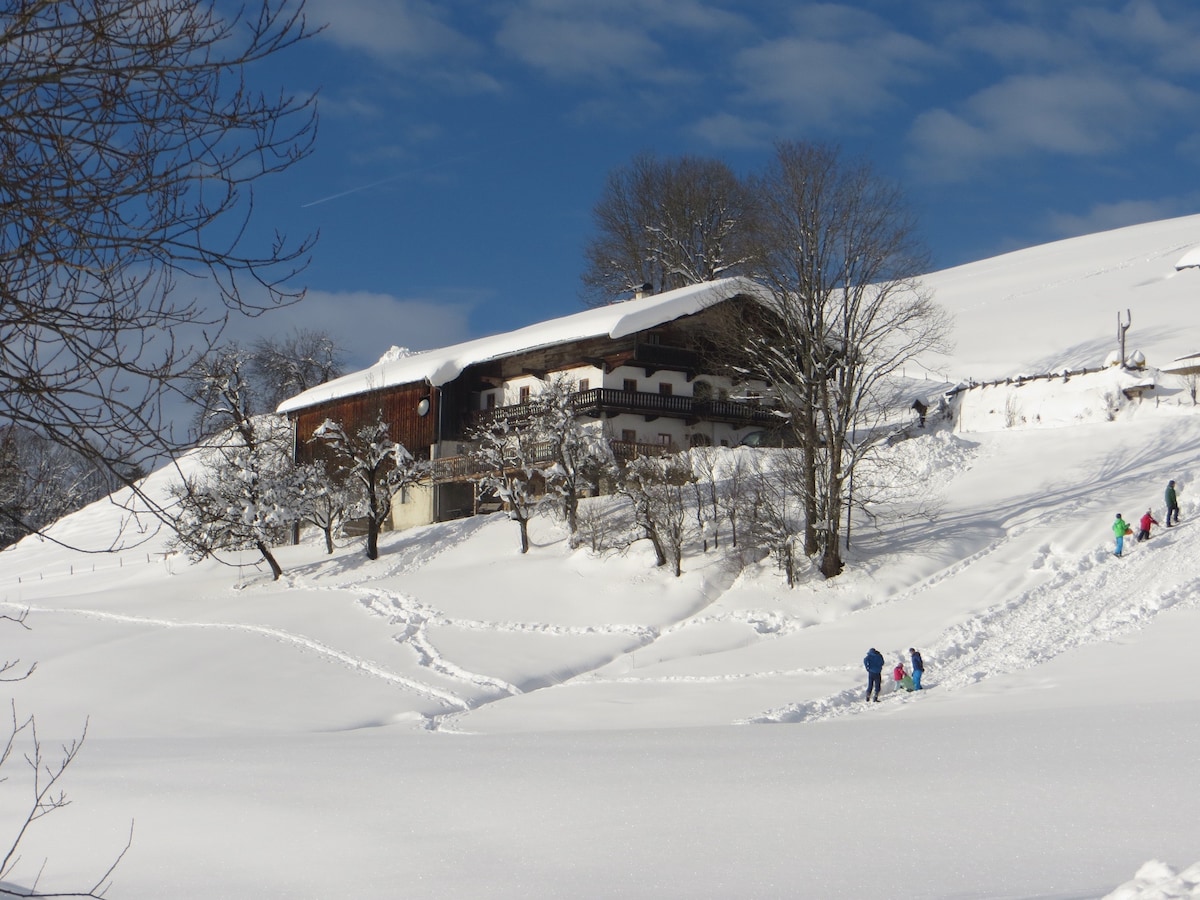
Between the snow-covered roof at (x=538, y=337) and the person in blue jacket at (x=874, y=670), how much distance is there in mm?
18362

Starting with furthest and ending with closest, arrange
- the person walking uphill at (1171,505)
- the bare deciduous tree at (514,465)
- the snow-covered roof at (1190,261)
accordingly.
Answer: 1. the snow-covered roof at (1190,261)
2. the bare deciduous tree at (514,465)
3. the person walking uphill at (1171,505)

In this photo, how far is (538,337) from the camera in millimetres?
46875

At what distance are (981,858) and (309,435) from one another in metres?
49.7

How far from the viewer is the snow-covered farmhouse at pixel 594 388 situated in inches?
1719

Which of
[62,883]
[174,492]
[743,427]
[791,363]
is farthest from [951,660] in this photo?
[743,427]

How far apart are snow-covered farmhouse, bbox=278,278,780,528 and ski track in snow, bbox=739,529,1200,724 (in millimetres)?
15643

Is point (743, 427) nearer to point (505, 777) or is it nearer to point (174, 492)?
point (505, 777)

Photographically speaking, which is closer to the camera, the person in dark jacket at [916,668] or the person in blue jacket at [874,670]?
the person in blue jacket at [874,670]

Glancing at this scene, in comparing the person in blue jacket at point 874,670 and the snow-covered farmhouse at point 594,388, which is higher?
the snow-covered farmhouse at point 594,388

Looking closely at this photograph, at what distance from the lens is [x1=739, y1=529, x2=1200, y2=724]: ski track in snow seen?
21328 millimetres

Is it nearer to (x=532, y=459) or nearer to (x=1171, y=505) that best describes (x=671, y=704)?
(x=1171, y=505)

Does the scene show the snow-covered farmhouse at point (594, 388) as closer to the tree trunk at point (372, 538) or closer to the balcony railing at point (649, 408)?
the balcony railing at point (649, 408)

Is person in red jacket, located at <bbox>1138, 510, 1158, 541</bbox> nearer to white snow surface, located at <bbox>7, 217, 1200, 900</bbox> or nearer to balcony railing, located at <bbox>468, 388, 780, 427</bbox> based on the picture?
white snow surface, located at <bbox>7, 217, 1200, 900</bbox>

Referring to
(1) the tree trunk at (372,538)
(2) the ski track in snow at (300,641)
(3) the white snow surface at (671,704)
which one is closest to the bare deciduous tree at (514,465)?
(3) the white snow surface at (671,704)
